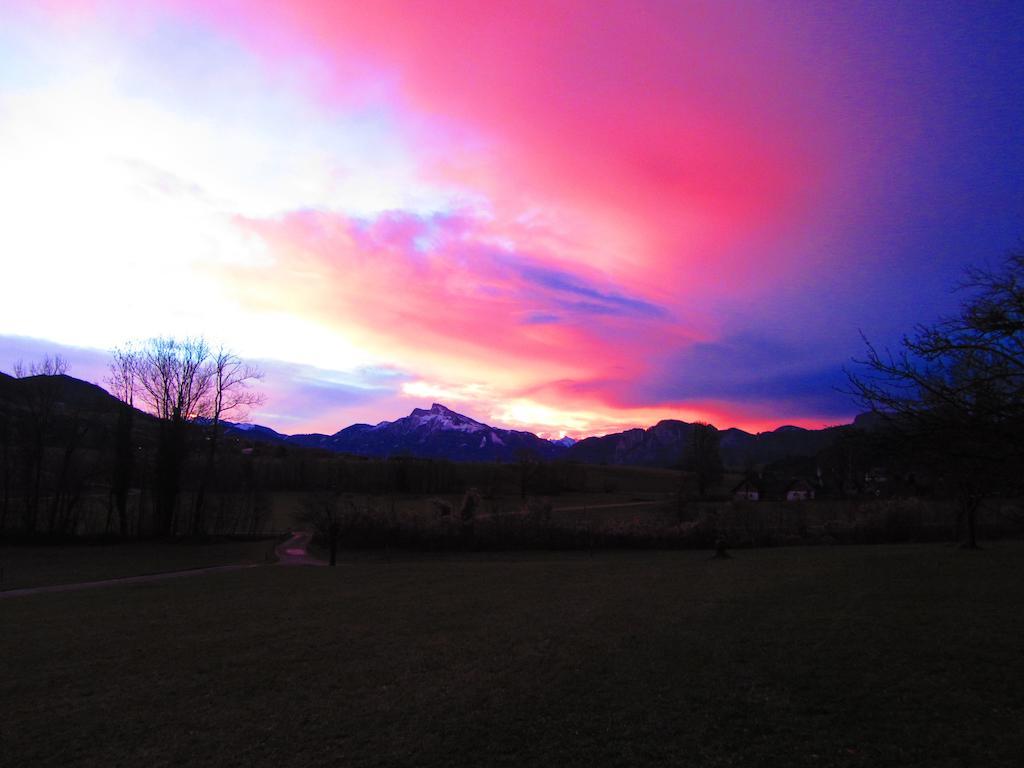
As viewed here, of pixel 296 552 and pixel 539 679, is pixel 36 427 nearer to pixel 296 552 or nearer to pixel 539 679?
pixel 296 552

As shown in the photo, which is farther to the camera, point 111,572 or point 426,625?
point 111,572

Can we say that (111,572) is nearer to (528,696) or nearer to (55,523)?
(55,523)

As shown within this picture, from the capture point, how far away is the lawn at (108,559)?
27688 mm

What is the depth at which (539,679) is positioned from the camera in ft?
28.5

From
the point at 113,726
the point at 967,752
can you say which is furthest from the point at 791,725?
the point at 113,726

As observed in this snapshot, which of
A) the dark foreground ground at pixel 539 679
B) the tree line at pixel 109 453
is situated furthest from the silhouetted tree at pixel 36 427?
the dark foreground ground at pixel 539 679

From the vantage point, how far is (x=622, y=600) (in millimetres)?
15922

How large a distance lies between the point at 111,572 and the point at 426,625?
966 inches

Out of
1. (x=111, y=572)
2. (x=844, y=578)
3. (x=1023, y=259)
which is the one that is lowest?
(x=111, y=572)

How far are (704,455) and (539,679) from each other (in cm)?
9137

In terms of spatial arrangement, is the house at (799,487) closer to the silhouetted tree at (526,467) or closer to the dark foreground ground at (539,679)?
the silhouetted tree at (526,467)

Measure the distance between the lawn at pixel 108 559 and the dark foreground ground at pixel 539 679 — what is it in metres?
13.2

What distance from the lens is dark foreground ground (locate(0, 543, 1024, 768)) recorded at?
6355 millimetres

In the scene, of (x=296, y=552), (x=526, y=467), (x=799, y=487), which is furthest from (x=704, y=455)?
(x=296, y=552)
